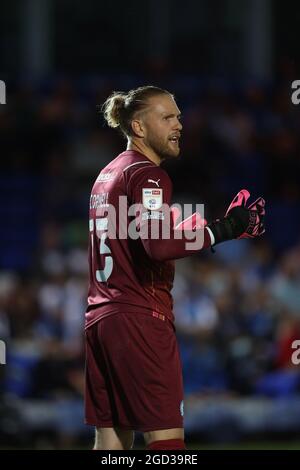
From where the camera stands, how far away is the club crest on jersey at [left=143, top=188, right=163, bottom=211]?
4500 mm

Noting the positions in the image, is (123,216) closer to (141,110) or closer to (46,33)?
(141,110)

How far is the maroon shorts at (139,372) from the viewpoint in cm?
460

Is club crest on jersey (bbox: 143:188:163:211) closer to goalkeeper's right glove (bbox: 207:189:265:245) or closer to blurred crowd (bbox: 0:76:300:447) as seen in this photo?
goalkeeper's right glove (bbox: 207:189:265:245)

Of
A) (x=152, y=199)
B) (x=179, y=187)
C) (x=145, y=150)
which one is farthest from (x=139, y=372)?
(x=179, y=187)

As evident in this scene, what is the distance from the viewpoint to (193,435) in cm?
896

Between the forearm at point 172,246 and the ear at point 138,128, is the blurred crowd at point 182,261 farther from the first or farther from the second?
the forearm at point 172,246

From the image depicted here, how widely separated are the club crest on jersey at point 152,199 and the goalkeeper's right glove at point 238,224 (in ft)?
0.94

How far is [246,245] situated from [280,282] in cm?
80

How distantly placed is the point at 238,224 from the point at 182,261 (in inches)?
217

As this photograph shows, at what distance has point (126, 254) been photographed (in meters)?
4.71

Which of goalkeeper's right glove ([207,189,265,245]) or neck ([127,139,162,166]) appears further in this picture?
neck ([127,139,162,166])

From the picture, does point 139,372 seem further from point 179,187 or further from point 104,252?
point 179,187

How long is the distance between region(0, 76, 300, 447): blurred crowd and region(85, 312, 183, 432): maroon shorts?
12.2 ft

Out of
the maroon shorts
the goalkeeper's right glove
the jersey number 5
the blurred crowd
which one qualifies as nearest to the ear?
the jersey number 5
